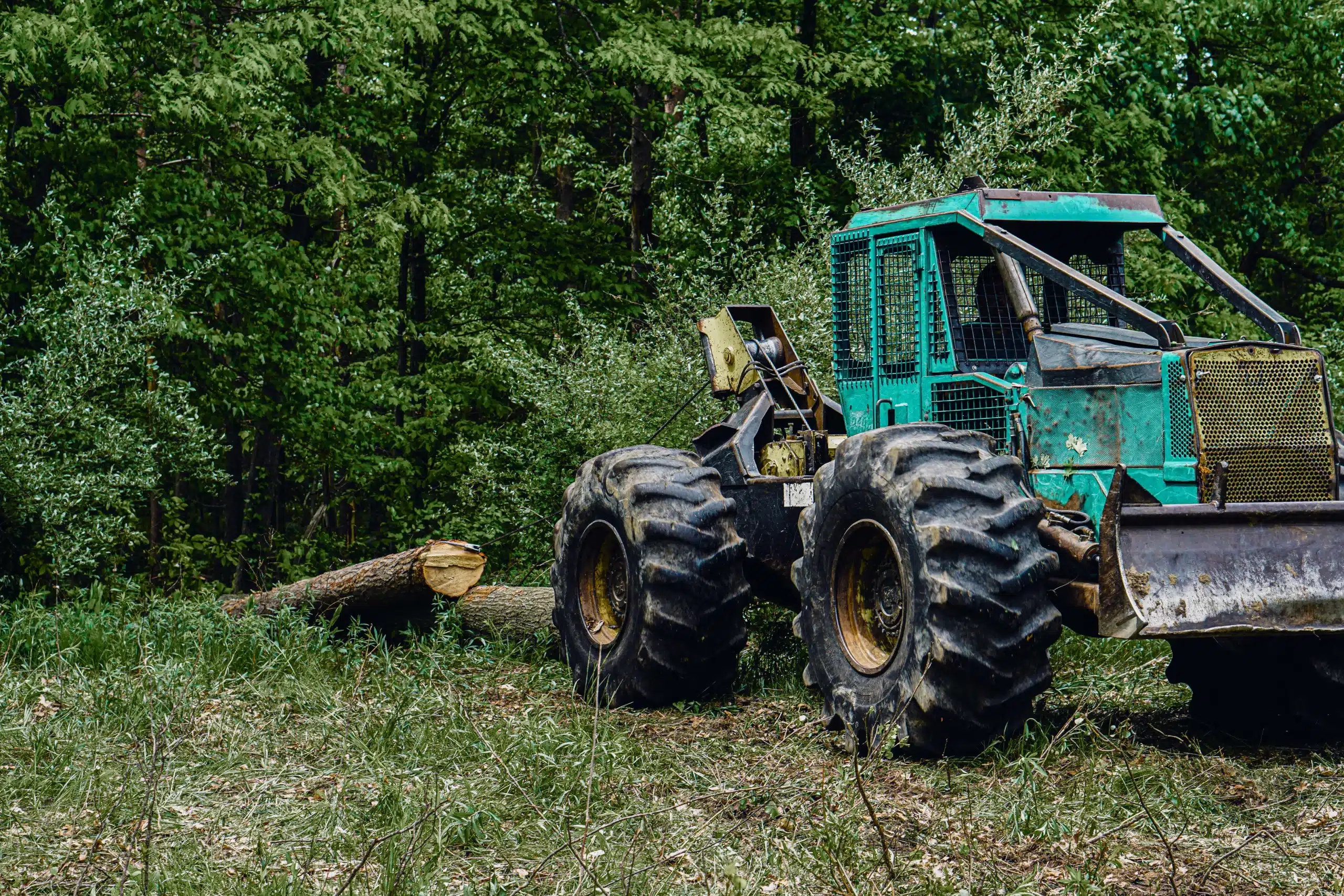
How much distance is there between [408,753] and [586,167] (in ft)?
52.5

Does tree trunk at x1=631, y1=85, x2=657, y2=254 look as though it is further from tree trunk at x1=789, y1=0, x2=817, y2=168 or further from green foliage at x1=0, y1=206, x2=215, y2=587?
green foliage at x1=0, y1=206, x2=215, y2=587

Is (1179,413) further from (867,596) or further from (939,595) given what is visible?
(867,596)

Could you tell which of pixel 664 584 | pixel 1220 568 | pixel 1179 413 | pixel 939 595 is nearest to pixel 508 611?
pixel 664 584

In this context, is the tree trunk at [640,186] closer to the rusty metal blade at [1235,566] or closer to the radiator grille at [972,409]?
the radiator grille at [972,409]

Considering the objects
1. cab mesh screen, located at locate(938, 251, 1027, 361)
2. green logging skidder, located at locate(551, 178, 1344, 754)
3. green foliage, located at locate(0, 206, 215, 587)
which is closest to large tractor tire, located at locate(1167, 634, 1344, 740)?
green logging skidder, located at locate(551, 178, 1344, 754)

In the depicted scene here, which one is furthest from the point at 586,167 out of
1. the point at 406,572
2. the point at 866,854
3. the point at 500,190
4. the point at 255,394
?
the point at 866,854

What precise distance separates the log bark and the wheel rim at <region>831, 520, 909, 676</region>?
10.1 ft

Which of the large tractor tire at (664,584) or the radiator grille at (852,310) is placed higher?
the radiator grille at (852,310)

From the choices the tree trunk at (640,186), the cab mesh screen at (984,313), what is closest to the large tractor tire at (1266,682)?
the cab mesh screen at (984,313)

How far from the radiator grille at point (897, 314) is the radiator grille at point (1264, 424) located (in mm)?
1740

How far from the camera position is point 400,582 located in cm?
970

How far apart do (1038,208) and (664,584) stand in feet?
9.23

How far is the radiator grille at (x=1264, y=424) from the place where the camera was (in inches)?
245

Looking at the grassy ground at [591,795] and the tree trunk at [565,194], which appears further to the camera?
the tree trunk at [565,194]
